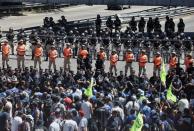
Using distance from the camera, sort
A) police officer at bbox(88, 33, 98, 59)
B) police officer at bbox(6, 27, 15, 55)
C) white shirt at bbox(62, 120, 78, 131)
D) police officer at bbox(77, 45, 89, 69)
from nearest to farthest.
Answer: white shirt at bbox(62, 120, 78, 131) < police officer at bbox(77, 45, 89, 69) < police officer at bbox(88, 33, 98, 59) < police officer at bbox(6, 27, 15, 55)

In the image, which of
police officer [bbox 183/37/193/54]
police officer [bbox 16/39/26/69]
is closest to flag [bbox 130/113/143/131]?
police officer [bbox 16/39/26/69]

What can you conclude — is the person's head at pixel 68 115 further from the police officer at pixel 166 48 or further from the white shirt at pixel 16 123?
the police officer at pixel 166 48

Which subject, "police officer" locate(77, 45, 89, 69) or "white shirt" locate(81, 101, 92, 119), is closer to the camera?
"white shirt" locate(81, 101, 92, 119)

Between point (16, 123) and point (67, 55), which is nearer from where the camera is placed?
point (16, 123)

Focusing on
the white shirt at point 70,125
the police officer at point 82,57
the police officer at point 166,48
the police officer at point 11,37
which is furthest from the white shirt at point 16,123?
the police officer at point 11,37

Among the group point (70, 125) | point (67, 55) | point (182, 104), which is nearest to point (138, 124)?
point (70, 125)

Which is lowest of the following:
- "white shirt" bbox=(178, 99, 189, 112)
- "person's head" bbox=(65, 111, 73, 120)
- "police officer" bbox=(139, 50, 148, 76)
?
"police officer" bbox=(139, 50, 148, 76)

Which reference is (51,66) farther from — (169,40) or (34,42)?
(169,40)

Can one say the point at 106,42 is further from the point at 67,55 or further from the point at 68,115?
the point at 68,115

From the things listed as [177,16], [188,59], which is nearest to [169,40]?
[188,59]

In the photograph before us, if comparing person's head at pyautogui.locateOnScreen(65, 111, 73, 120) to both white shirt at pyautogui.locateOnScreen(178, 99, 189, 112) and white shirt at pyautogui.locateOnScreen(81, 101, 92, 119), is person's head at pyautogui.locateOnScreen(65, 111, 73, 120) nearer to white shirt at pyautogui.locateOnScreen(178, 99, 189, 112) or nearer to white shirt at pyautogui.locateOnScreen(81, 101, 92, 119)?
white shirt at pyautogui.locateOnScreen(81, 101, 92, 119)

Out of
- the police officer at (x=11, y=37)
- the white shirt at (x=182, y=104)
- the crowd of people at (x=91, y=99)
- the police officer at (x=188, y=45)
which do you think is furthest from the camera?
the police officer at (x=11, y=37)

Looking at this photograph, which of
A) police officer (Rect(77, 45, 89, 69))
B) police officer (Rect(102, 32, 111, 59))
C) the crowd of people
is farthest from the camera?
police officer (Rect(102, 32, 111, 59))

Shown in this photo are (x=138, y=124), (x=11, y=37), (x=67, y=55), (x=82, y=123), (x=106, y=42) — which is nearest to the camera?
(x=138, y=124)
